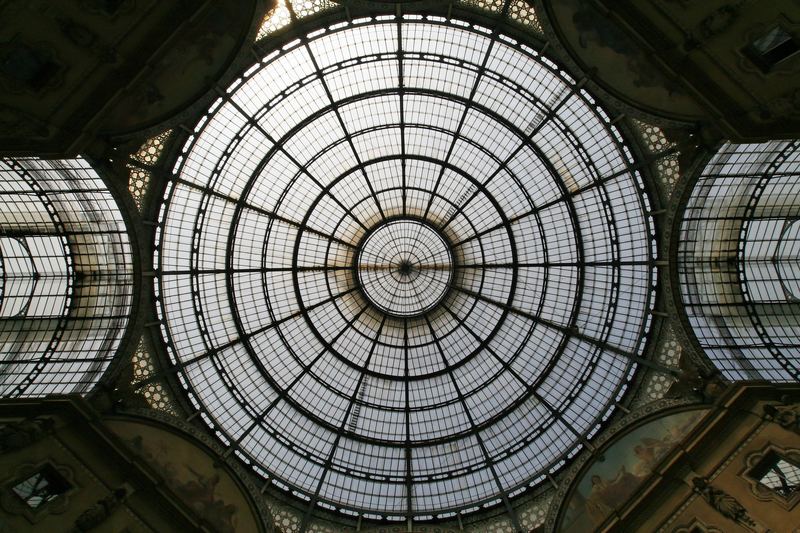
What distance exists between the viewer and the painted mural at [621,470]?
2088 cm

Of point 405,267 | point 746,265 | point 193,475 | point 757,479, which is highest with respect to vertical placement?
point 405,267

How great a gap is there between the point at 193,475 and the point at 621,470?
1853cm

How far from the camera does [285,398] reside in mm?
26250

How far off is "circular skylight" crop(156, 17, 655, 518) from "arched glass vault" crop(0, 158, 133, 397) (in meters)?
2.12

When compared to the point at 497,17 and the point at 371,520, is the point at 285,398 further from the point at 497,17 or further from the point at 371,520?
the point at 497,17

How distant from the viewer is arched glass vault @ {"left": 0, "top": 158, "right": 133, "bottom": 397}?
21.0 metres

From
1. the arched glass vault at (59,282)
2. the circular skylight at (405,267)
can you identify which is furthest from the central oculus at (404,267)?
the arched glass vault at (59,282)

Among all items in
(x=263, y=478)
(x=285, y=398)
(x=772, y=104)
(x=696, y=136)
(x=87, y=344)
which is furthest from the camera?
(x=285, y=398)

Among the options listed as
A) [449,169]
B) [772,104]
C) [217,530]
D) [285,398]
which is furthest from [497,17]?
[217,530]

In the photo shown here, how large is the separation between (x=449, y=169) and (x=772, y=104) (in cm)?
1402

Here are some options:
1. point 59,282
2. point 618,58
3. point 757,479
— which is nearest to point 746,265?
point 757,479

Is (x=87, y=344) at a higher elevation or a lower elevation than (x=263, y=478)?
higher

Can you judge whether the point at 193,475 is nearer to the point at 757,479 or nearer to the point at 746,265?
the point at 757,479

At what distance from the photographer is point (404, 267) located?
27.9m
